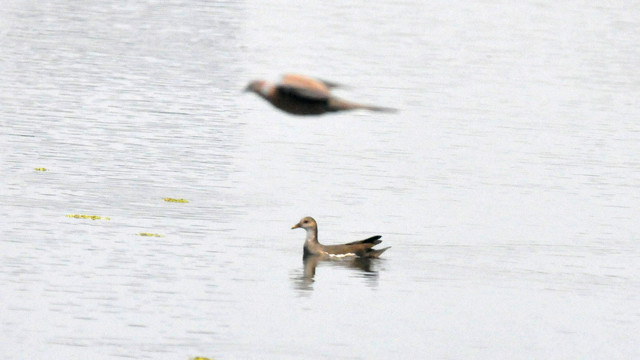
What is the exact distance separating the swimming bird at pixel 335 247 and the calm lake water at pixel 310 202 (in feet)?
0.98

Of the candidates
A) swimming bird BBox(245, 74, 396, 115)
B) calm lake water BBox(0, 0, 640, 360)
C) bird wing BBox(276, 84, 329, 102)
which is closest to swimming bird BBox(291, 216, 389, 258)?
calm lake water BBox(0, 0, 640, 360)

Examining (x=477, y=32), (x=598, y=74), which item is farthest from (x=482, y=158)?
(x=477, y=32)

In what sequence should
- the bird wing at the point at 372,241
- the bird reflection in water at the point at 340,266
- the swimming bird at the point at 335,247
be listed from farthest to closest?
the swimming bird at the point at 335,247, the bird wing at the point at 372,241, the bird reflection in water at the point at 340,266

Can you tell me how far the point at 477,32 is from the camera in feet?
307

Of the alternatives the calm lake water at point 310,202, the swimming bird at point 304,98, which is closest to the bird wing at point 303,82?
the swimming bird at point 304,98

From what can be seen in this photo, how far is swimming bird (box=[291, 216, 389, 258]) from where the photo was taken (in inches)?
1369

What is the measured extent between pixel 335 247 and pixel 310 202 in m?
6.22

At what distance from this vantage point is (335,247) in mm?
35250

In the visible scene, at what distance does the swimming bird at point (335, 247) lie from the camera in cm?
3478

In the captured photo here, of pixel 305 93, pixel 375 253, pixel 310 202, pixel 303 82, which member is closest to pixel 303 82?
pixel 303 82

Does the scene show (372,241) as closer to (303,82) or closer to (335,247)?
(335,247)

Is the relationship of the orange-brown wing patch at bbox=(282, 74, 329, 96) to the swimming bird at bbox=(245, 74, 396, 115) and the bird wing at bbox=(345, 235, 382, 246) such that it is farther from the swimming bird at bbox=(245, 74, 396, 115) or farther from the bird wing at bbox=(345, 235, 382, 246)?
the bird wing at bbox=(345, 235, 382, 246)

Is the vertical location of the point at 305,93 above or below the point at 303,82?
below

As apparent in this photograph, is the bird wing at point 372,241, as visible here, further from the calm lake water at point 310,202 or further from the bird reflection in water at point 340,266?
the calm lake water at point 310,202
